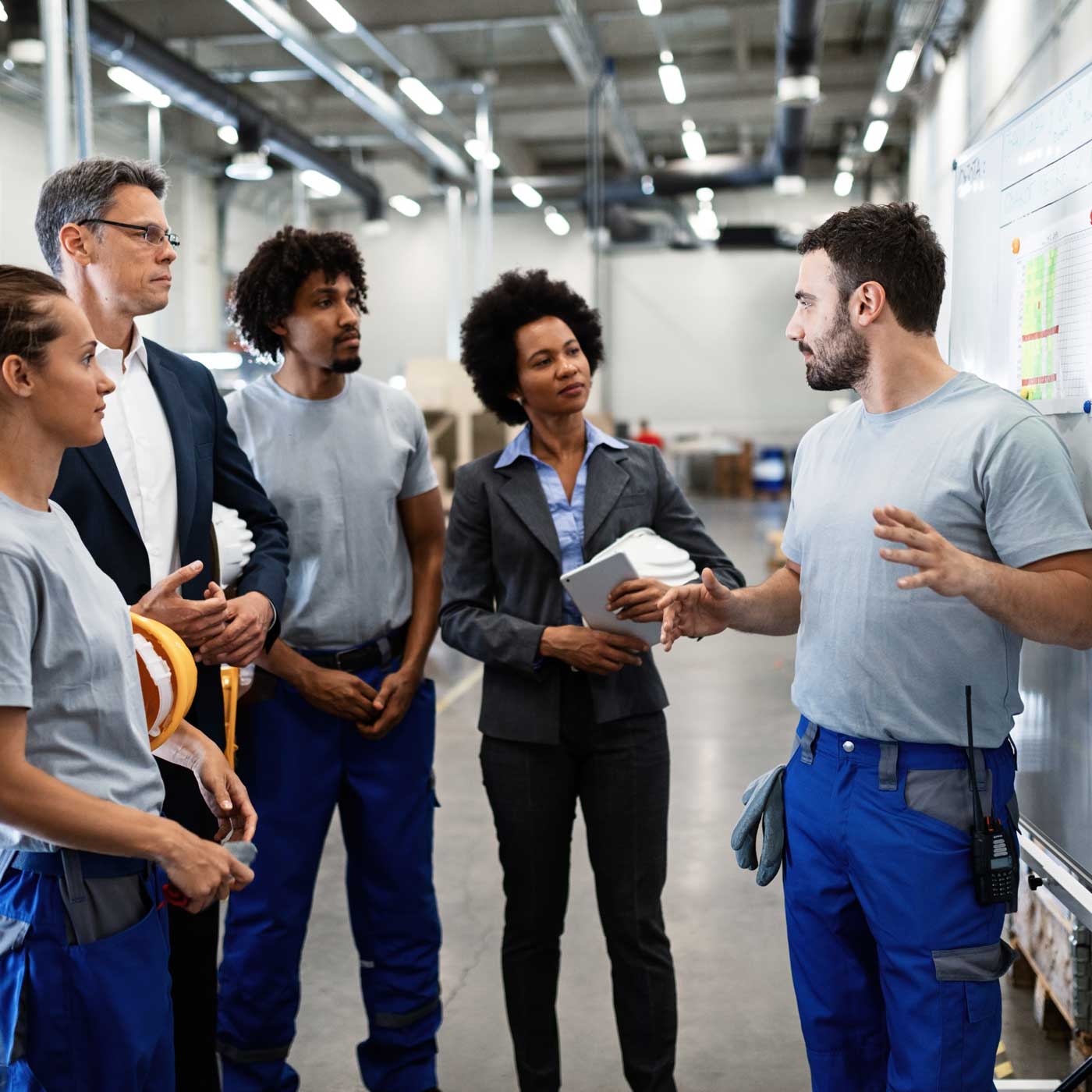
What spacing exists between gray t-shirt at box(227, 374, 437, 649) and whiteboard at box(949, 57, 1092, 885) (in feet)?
4.31

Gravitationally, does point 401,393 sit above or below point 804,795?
above

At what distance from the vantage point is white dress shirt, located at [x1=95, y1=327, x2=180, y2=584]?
1945 millimetres

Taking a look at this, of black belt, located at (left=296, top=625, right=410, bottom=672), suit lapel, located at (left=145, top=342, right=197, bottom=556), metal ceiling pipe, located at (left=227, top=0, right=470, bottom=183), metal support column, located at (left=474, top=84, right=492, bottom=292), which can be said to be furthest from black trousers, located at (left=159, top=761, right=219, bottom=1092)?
metal support column, located at (left=474, top=84, right=492, bottom=292)

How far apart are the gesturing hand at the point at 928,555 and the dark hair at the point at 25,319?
106 centimetres

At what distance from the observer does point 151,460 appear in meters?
1.99

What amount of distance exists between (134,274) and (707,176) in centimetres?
1384

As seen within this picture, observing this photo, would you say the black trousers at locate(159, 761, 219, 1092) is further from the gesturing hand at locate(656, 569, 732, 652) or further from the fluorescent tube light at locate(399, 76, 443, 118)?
the fluorescent tube light at locate(399, 76, 443, 118)

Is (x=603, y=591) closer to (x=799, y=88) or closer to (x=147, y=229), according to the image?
(x=147, y=229)

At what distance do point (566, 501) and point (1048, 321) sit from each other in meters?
0.96

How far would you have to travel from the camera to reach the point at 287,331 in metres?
2.47

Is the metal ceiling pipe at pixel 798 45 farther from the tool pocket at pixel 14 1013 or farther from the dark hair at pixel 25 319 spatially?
the tool pocket at pixel 14 1013

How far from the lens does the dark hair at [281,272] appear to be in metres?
2.46

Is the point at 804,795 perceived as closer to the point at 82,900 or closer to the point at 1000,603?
the point at 1000,603

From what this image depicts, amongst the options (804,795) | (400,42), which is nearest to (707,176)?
(400,42)
